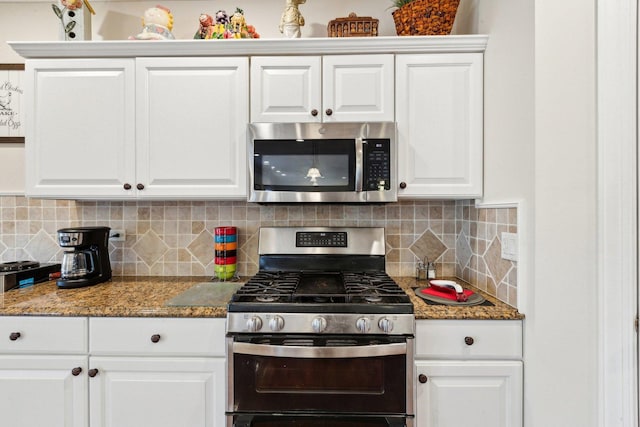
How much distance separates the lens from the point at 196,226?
6.38 ft

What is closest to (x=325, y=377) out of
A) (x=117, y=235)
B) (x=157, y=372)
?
(x=157, y=372)

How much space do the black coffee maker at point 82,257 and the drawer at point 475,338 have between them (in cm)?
169

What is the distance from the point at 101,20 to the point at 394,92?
6.20 feet

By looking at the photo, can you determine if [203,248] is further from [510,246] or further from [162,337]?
[510,246]

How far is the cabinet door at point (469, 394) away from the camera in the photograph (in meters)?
1.29

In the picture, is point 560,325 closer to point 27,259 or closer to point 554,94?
point 554,94

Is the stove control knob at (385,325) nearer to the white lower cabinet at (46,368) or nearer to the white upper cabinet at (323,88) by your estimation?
the white upper cabinet at (323,88)

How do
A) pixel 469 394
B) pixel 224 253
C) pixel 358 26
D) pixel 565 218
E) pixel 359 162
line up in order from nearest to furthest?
pixel 565 218
pixel 469 394
pixel 359 162
pixel 358 26
pixel 224 253

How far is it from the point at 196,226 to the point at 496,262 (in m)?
1.67

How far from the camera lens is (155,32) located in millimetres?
1663

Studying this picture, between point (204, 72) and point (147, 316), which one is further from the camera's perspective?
point (204, 72)

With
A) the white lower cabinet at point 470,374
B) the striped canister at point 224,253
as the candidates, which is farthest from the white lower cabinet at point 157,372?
the white lower cabinet at point 470,374

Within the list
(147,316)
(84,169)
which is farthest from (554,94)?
(84,169)

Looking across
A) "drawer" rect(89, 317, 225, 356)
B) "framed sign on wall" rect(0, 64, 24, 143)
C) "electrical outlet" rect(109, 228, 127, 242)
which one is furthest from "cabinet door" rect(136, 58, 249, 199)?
"framed sign on wall" rect(0, 64, 24, 143)
